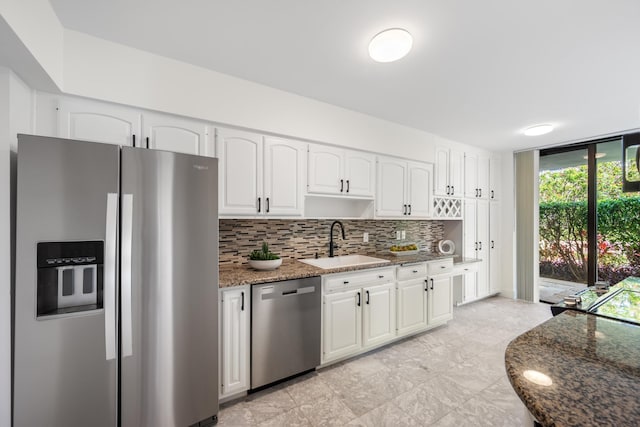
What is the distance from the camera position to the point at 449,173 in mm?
3990

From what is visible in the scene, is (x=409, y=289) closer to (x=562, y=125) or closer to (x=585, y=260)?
(x=562, y=125)

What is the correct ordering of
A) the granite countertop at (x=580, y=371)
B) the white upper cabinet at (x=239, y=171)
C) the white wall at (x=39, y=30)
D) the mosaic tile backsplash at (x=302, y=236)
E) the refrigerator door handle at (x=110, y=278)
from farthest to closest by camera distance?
1. the mosaic tile backsplash at (x=302, y=236)
2. the white upper cabinet at (x=239, y=171)
3. the refrigerator door handle at (x=110, y=278)
4. the white wall at (x=39, y=30)
5. the granite countertop at (x=580, y=371)

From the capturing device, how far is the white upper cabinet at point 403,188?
321cm

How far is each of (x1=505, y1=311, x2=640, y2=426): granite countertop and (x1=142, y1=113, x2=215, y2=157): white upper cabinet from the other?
2226mm

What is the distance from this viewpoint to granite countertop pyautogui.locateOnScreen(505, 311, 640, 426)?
2.09ft

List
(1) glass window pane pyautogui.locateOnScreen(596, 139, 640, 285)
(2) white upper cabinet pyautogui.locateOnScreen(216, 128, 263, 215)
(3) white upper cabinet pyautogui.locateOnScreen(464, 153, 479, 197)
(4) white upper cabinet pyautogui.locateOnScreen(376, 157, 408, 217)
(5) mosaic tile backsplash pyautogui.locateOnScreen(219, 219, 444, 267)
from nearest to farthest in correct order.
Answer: (2) white upper cabinet pyautogui.locateOnScreen(216, 128, 263, 215), (5) mosaic tile backsplash pyautogui.locateOnScreen(219, 219, 444, 267), (4) white upper cabinet pyautogui.locateOnScreen(376, 157, 408, 217), (1) glass window pane pyautogui.locateOnScreen(596, 139, 640, 285), (3) white upper cabinet pyautogui.locateOnScreen(464, 153, 479, 197)

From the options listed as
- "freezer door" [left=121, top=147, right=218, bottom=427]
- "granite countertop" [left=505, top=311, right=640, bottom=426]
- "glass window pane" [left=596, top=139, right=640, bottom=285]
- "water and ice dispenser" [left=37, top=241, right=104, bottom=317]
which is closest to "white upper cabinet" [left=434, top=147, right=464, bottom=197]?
"glass window pane" [left=596, top=139, right=640, bottom=285]

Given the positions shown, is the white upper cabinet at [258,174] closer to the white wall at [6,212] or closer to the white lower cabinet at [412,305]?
the white wall at [6,212]

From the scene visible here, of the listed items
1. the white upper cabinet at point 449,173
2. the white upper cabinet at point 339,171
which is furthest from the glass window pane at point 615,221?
the white upper cabinet at point 339,171

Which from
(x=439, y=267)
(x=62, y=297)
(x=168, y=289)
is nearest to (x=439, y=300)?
(x=439, y=267)

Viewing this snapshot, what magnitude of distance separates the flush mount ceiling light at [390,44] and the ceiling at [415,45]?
0.14 feet

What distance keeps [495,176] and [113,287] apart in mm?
5449

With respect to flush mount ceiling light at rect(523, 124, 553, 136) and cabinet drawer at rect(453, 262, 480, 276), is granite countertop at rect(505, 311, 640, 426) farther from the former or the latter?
flush mount ceiling light at rect(523, 124, 553, 136)

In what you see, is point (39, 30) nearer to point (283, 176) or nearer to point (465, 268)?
point (283, 176)
